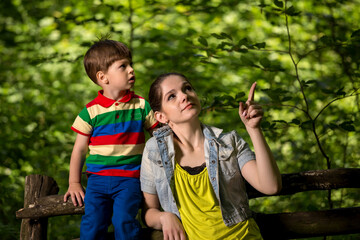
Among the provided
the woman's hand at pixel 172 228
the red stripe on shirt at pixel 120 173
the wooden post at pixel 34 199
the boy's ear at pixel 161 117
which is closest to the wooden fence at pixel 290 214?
the wooden post at pixel 34 199

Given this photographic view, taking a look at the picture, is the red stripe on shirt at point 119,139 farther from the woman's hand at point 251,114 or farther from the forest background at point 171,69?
the forest background at point 171,69

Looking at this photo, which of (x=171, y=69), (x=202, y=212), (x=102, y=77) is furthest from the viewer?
(x=171, y=69)

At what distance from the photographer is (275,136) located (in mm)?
3781

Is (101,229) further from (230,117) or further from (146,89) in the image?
(230,117)

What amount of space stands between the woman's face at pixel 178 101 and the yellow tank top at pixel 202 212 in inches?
10.6

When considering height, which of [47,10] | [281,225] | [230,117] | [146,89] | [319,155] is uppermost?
[47,10]

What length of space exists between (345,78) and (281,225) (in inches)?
113

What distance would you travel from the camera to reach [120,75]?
6.97 ft

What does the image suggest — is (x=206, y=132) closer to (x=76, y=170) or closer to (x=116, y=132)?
(x=116, y=132)

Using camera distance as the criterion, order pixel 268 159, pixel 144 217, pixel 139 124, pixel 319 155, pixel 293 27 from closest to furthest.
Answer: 1. pixel 268 159
2. pixel 144 217
3. pixel 139 124
4. pixel 319 155
5. pixel 293 27

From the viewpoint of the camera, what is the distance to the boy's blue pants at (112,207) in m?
1.95

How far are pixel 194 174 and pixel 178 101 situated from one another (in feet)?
1.29

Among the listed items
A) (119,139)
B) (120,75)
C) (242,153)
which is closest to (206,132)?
(242,153)

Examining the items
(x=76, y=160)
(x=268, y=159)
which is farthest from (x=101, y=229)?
(x=268, y=159)
